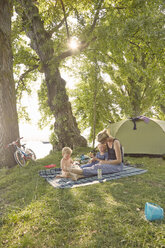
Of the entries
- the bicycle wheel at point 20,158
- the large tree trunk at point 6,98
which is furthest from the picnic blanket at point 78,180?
the large tree trunk at point 6,98

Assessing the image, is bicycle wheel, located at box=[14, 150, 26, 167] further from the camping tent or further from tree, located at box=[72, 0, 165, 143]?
tree, located at box=[72, 0, 165, 143]

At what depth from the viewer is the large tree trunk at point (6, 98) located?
8.24m

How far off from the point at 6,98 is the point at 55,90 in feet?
8.74

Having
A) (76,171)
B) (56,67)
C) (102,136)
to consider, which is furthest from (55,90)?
(76,171)

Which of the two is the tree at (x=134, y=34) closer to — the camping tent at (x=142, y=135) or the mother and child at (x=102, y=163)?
the camping tent at (x=142, y=135)

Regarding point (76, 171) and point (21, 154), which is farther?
point (21, 154)

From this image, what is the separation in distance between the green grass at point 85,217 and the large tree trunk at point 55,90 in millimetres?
5316

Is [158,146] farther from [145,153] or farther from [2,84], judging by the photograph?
[2,84]

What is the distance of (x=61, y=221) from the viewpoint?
9.97 ft

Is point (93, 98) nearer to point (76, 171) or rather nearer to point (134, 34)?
point (134, 34)

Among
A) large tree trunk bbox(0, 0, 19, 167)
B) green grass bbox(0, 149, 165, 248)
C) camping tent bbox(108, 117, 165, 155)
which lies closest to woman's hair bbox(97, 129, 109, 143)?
green grass bbox(0, 149, 165, 248)

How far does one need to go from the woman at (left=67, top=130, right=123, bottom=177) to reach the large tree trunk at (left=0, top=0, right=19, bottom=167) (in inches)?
156

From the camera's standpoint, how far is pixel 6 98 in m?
8.46

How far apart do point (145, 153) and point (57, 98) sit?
478 cm
